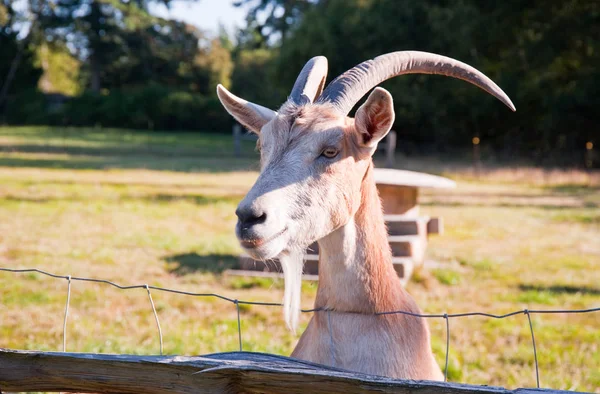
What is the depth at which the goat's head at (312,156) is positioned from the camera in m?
2.50

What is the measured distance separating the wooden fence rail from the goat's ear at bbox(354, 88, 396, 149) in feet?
3.33

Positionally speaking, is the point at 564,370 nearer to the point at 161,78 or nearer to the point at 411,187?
the point at 411,187

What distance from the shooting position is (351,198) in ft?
9.34

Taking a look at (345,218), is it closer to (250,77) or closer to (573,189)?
(573,189)

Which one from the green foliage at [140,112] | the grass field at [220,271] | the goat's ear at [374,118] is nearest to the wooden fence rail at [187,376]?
the goat's ear at [374,118]

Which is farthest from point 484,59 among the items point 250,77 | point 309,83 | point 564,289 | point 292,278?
point 250,77

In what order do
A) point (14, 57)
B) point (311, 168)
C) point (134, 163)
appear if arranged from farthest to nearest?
point (14, 57), point (134, 163), point (311, 168)

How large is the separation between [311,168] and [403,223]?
16.1 ft

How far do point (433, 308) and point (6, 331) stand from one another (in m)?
3.81

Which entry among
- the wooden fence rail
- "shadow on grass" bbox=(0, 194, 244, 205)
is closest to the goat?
the wooden fence rail

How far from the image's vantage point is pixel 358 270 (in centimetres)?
291

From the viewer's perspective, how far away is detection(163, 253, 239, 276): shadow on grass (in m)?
8.16

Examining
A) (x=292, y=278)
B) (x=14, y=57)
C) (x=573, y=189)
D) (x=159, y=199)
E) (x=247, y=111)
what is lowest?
(x=292, y=278)

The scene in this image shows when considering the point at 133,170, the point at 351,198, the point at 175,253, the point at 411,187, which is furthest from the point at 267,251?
the point at 133,170
